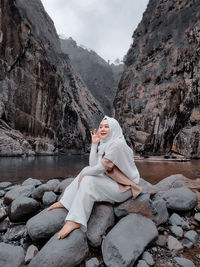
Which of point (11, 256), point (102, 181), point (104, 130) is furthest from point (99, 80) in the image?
point (11, 256)

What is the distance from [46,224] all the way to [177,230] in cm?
187

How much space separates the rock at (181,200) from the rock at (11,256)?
2.37 metres

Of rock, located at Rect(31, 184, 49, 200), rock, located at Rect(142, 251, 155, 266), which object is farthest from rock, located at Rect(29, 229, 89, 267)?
rock, located at Rect(31, 184, 49, 200)

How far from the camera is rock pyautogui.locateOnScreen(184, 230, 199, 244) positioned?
212 cm

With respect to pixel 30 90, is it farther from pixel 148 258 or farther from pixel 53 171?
pixel 148 258

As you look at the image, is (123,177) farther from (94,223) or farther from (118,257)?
(118,257)

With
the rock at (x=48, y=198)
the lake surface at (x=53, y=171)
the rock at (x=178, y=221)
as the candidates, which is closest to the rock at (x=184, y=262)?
the rock at (x=178, y=221)

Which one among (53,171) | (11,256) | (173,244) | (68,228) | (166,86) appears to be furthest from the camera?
(166,86)

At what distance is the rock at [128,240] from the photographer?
1708 mm

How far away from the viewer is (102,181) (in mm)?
2291

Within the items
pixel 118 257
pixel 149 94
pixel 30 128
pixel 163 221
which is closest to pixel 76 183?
pixel 118 257

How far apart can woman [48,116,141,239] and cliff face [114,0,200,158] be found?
951 inches

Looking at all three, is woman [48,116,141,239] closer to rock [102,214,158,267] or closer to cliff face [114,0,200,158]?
rock [102,214,158,267]

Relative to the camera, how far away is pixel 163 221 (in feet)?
8.03
